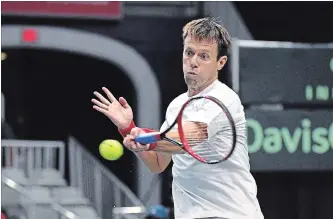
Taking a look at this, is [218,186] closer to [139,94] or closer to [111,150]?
[111,150]

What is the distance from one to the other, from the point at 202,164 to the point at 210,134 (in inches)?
5.7

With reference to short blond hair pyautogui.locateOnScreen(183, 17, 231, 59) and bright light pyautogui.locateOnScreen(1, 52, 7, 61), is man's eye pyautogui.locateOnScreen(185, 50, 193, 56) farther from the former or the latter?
bright light pyautogui.locateOnScreen(1, 52, 7, 61)

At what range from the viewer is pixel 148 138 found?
3.45 meters

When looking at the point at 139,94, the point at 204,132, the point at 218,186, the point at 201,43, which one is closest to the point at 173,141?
the point at 204,132

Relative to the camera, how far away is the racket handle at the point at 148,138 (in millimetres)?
3430

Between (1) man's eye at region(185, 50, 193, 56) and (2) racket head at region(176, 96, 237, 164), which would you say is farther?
(1) man's eye at region(185, 50, 193, 56)

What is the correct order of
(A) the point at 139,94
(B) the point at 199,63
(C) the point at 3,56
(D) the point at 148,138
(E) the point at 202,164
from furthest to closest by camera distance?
1. (C) the point at 3,56
2. (A) the point at 139,94
3. (B) the point at 199,63
4. (E) the point at 202,164
5. (D) the point at 148,138

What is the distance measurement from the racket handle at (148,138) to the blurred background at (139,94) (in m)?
3.67

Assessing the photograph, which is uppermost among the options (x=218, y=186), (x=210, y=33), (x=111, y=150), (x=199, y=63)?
(x=210, y=33)

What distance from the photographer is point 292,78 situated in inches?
286

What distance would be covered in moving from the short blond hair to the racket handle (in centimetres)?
56

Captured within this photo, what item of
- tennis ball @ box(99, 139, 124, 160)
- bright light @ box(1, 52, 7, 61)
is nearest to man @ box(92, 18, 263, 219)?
tennis ball @ box(99, 139, 124, 160)

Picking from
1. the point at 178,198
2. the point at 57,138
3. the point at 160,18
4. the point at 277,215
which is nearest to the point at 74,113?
the point at 57,138

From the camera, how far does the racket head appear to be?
3.55 metres
